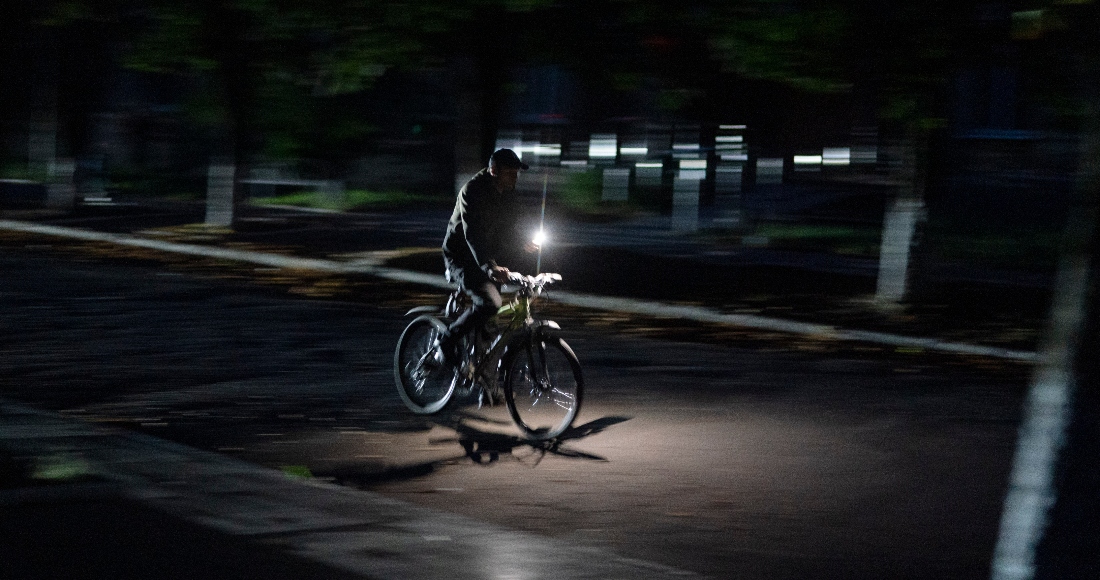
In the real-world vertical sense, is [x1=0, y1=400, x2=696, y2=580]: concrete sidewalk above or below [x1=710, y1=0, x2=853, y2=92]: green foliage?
below

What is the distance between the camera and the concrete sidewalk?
530 cm

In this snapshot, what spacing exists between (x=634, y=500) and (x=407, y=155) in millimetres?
23809

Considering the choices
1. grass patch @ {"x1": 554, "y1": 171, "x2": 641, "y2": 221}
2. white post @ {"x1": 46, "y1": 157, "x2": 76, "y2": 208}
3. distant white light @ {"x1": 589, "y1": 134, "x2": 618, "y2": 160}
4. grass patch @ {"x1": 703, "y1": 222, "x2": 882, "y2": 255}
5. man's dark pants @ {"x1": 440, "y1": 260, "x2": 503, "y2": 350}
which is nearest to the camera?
man's dark pants @ {"x1": 440, "y1": 260, "x2": 503, "y2": 350}

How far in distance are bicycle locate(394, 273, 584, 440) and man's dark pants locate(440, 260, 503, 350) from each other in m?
0.09

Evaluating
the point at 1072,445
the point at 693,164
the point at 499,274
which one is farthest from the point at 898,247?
the point at 693,164

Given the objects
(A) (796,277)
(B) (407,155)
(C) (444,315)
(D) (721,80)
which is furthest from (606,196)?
(C) (444,315)

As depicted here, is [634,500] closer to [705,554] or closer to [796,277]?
[705,554]

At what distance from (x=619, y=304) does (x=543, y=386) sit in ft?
20.6

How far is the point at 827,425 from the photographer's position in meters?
8.73

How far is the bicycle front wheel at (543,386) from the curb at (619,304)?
2.62 meters

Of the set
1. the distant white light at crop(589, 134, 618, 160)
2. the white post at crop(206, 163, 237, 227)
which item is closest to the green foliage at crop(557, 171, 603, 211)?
the distant white light at crop(589, 134, 618, 160)

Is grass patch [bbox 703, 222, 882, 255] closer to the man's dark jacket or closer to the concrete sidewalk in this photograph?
the man's dark jacket

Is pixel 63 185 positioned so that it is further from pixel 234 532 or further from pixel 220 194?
pixel 234 532

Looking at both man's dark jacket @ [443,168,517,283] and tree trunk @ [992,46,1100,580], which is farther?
man's dark jacket @ [443,168,517,283]
